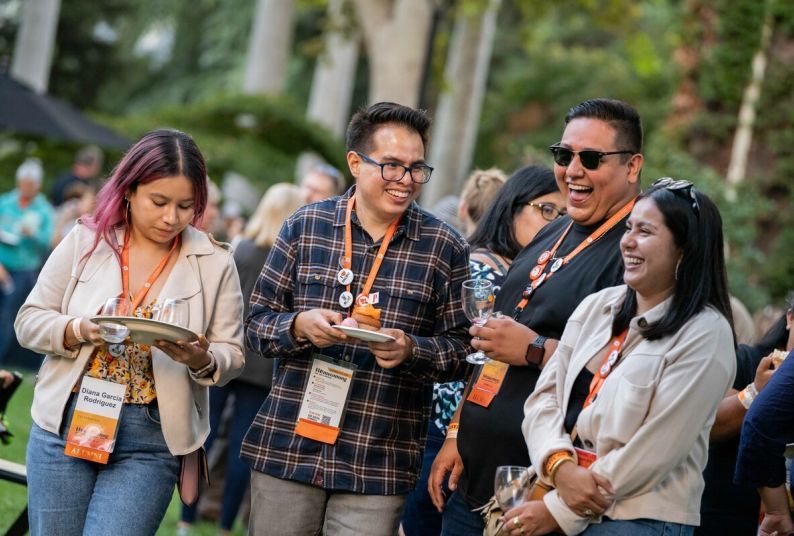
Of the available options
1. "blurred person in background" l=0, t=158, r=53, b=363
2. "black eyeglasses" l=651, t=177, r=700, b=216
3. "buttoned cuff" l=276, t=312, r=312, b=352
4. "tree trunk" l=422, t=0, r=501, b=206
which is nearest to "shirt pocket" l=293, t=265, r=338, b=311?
"buttoned cuff" l=276, t=312, r=312, b=352

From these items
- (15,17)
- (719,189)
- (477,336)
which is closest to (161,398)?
(477,336)

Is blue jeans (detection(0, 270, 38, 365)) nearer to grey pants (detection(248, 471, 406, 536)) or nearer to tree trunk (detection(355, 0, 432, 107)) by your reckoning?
tree trunk (detection(355, 0, 432, 107))

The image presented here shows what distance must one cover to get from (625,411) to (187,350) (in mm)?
1666

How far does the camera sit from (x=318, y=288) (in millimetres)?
5105

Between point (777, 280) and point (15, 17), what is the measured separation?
2298cm

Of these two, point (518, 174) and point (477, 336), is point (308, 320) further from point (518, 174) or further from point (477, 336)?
point (518, 174)

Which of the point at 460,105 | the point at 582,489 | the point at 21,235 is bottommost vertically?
the point at 582,489

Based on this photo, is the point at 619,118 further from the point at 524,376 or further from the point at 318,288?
the point at 318,288

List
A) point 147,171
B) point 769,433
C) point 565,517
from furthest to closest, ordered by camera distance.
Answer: point 147,171 < point 769,433 < point 565,517

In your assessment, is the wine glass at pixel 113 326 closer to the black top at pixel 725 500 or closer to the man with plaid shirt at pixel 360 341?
the man with plaid shirt at pixel 360 341

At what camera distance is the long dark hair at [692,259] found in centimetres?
409

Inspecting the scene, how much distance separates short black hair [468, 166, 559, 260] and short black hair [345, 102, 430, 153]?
3.17 ft

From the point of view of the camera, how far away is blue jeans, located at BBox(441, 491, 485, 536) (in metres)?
4.89

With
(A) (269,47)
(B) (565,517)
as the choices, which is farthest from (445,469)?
(A) (269,47)
